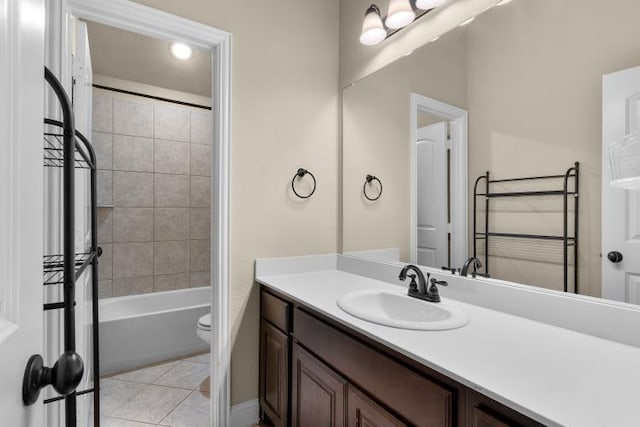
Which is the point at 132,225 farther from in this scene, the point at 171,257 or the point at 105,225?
the point at 171,257

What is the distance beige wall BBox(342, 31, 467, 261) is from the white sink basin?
1.22 feet

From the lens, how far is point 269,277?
74.9 inches

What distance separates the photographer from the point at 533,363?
85cm

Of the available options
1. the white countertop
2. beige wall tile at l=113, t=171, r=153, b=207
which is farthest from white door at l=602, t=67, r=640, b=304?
beige wall tile at l=113, t=171, r=153, b=207

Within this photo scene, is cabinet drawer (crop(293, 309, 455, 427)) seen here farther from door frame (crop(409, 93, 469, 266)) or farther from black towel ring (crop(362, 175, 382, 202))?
black towel ring (crop(362, 175, 382, 202))

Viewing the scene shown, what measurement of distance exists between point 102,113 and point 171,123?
0.54 metres

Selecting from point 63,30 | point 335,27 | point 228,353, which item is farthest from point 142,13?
point 228,353

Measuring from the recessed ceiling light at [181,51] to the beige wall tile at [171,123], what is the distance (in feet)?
1.66

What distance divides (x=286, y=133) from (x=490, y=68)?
3.58ft

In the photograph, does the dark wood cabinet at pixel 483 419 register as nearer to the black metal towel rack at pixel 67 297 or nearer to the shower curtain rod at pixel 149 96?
the black metal towel rack at pixel 67 297

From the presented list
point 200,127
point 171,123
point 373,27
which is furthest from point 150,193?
point 373,27

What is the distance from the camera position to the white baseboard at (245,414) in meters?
1.81

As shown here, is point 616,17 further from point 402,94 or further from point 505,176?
point 402,94

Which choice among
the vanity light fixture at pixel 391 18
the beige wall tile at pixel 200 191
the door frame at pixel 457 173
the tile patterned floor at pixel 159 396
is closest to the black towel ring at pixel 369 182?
the door frame at pixel 457 173
